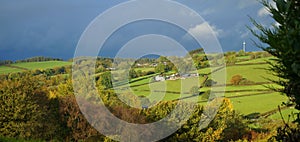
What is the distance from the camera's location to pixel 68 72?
53250mm

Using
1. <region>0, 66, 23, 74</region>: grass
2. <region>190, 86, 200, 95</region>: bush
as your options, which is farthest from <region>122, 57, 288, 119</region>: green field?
<region>0, 66, 23, 74</region>: grass

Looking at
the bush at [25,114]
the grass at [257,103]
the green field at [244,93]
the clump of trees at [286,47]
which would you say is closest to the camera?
the clump of trees at [286,47]

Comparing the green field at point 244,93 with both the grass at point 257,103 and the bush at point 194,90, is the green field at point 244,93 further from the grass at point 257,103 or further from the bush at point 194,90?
the bush at point 194,90

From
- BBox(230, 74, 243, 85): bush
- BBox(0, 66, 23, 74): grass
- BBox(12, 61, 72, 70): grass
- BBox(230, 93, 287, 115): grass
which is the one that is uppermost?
BBox(12, 61, 72, 70): grass

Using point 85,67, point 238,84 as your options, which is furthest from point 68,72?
point 238,84

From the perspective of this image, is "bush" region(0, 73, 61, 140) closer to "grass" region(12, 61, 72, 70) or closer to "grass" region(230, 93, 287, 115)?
Answer: "grass" region(230, 93, 287, 115)

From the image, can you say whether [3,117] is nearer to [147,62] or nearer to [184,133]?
[184,133]

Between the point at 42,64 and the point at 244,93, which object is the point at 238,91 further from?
the point at 42,64

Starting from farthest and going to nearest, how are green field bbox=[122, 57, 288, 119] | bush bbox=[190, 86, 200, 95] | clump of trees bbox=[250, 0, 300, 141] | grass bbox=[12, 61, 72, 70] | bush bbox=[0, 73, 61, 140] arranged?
1. grass bbox=[12, 61, 72, 70]
2. bush bbox=[190, 86, 200, 95]
3. green field bbox=[122, 57, 288, 119]
4. bush bbox=[0, 73, 61, 140]
5. clump of trees bbox=[250, 0, 300, 141]

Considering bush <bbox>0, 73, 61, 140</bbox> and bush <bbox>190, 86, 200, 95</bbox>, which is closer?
bush <bbox>0, 73, 61, 140</bbox>

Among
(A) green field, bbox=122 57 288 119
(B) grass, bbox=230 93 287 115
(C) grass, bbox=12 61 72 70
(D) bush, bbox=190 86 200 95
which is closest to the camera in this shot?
(B) grass, bbox=230 93 287 115

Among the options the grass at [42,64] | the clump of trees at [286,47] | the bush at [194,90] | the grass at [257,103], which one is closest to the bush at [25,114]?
the bush at [194,90]

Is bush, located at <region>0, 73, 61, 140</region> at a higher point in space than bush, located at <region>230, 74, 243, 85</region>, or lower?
lower

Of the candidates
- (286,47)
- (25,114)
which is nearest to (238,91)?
(25,114)
